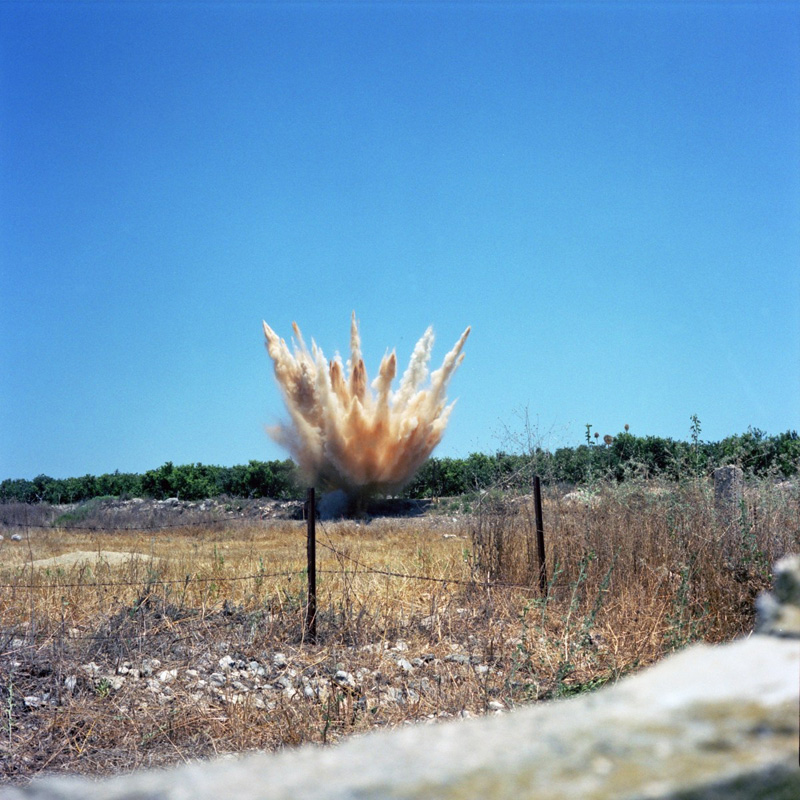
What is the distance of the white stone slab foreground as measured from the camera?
697 mm

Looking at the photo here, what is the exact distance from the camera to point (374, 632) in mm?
7102

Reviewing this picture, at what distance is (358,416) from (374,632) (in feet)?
59.1

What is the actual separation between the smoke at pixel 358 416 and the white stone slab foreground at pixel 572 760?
940 inches

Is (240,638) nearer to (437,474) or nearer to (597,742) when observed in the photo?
(597,742)

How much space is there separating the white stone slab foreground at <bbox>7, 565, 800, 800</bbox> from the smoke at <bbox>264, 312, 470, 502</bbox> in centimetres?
2388

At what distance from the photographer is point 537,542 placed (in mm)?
8609

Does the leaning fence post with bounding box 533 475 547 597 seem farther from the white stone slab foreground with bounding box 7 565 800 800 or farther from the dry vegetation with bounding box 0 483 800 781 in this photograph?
the white stone slab foreground with bounding box 7 565 800 800

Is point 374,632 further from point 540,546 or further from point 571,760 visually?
point 571,760

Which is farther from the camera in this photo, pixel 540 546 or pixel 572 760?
pixel 540 546

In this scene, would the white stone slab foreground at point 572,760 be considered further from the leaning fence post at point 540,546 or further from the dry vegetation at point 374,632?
the leaning fence post at point 540,546

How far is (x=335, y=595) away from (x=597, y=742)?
7.75m

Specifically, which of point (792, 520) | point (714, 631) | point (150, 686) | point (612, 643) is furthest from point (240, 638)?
point (792, 520)

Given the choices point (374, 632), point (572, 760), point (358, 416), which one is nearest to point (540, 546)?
point (374, 632)

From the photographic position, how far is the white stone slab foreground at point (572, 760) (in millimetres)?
697
